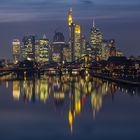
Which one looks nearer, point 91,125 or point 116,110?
point 91,125

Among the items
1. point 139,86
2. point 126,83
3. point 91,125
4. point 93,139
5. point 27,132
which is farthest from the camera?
point 126,83

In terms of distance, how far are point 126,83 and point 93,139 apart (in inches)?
2170

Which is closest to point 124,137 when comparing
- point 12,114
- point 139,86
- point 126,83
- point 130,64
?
point 12,114

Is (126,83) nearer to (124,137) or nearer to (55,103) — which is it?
(55,103)

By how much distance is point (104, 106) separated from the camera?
47719 mm

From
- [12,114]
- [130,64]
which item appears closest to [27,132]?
[12,114]

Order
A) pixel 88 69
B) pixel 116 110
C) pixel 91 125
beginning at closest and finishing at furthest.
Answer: pixel 91 125 < pixel 116 110 < pixel 88 69

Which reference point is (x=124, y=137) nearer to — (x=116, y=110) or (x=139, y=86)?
(x=116, y=110)

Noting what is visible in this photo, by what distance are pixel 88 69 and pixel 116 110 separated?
149 meters

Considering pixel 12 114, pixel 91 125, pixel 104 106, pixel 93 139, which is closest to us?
pixel 93 139

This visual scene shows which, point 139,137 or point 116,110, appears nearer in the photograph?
point 139,137

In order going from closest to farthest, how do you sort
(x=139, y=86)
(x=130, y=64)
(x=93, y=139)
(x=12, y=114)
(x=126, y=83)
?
(x=93, y=139)
(x=12, y=114)
(x=139, y=86)
(x=126, y=83)
(x=130, y=64)

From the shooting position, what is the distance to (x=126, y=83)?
8362 cm

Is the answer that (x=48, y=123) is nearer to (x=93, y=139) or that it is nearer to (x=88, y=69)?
(x=93, y=139)
